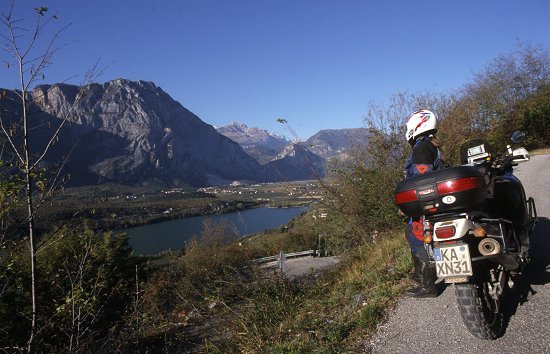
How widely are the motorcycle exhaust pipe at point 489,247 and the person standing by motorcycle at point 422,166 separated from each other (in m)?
0.48

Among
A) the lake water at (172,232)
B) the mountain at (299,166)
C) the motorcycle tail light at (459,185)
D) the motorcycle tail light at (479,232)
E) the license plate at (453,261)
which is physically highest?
the mountain at (299,166)

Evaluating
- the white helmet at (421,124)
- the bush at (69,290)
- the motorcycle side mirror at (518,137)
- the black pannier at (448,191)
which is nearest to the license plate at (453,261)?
the black pannier at (448,191)

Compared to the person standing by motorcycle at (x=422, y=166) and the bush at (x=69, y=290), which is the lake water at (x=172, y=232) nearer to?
the bush at (x=69, y=290)

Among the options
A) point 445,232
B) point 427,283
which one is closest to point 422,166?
point 445,232

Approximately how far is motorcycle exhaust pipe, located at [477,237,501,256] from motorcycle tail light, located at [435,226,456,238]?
0.27 metres

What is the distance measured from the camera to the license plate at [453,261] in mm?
2872

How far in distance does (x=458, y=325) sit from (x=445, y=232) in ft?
3.55

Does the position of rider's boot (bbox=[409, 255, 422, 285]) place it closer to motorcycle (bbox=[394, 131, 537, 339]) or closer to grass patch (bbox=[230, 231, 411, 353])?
motorcycle (bbox=[394, 131, 537, 339])

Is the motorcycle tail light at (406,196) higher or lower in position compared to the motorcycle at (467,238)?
higher

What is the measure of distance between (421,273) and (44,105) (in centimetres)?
455

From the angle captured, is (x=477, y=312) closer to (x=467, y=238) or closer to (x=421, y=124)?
(x=467, y=238)

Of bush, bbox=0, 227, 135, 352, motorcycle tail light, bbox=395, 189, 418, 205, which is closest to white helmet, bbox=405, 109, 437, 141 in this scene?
motorcycle tail light, bbox=395, 189, 418, 205

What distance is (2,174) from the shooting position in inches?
147

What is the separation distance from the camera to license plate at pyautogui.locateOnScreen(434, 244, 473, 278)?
2872 millimetres
